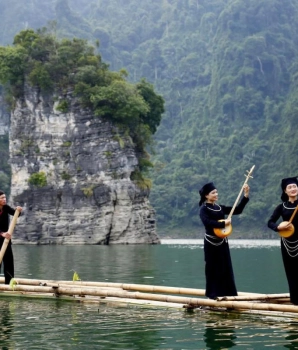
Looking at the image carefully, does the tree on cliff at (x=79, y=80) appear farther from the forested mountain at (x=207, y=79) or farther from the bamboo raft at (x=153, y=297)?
the bamboo raft at (x=153, y=297)

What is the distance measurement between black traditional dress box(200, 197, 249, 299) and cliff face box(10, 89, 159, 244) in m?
53.4

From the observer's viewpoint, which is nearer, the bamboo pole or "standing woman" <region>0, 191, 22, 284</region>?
the bamboo pole

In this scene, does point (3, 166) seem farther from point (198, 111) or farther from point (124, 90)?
point (198, 111)

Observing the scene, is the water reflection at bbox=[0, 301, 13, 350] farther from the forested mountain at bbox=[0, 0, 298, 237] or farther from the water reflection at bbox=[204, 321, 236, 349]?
the forested mountain at bbox=[0, 0, 298, 237]

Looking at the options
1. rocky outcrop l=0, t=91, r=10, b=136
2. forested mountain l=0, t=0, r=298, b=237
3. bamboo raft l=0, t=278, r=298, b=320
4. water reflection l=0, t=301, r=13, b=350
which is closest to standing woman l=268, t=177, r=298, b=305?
bamboo raft l=0, t=278, r=298, b=320

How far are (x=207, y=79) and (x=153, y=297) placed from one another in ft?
485

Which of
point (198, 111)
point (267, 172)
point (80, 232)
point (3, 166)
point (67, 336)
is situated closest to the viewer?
point (67, 336)

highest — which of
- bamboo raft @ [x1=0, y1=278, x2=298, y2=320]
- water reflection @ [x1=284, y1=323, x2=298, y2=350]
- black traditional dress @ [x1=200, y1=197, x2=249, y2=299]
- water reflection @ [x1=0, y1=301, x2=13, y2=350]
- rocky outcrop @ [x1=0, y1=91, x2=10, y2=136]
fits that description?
rocky outcrop @ [x1=0, y1=91, x2=10, y2=136]

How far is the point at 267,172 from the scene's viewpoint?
409 ft

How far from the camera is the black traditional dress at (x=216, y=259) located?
1338 centimetres

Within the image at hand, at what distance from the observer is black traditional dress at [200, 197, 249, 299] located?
1338cm

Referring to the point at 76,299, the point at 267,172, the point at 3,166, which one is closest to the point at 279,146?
the point at 267,172

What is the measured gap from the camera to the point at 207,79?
524 ft

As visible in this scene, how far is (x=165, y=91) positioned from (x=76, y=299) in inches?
5713
